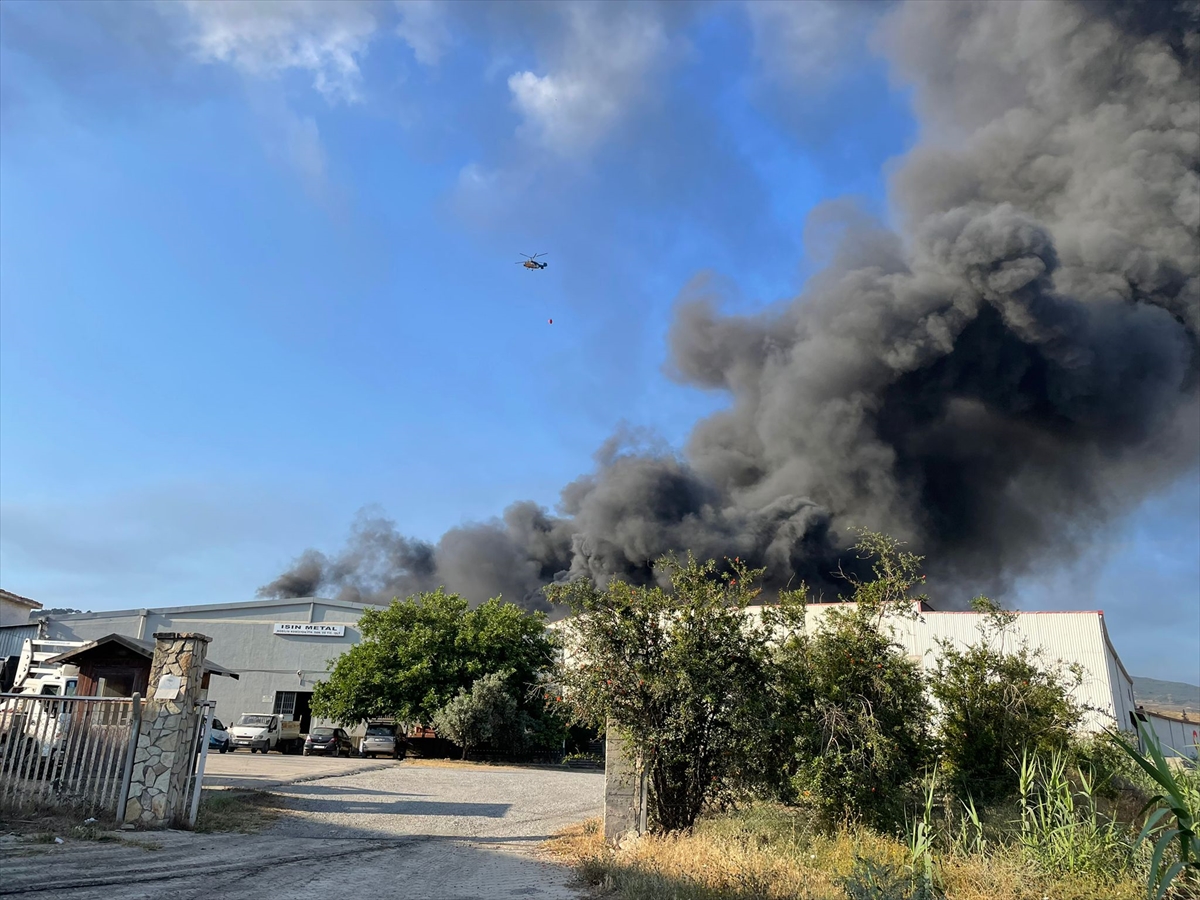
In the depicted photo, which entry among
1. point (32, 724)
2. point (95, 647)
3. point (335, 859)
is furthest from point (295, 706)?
point (335, 859)

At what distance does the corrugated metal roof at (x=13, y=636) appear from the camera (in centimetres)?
3042

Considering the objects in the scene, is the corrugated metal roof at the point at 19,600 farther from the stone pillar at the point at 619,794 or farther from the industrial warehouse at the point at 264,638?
the stone pillar at the point at 619,794

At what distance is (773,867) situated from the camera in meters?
7.17

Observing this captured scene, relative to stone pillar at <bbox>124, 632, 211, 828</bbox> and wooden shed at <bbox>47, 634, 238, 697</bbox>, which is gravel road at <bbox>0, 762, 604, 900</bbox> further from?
wooden shed at <bbox>47, 634, 238, 697</bbox>

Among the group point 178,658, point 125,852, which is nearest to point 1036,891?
point 125,852

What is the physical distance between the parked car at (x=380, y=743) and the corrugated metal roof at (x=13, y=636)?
44.2ft

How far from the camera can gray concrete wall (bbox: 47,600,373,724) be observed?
37375 mm

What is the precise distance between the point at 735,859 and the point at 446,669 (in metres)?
24.0

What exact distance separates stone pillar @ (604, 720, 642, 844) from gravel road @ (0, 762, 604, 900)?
96 centimetres

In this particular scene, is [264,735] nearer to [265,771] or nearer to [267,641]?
[267,641]

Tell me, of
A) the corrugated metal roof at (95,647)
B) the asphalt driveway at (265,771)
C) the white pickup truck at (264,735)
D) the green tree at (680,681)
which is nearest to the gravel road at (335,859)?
the green tree at (680,681)

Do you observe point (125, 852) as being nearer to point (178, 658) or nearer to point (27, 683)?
point (178, 658)

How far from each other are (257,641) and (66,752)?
30.8 m

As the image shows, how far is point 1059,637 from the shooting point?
2831 centimetres
